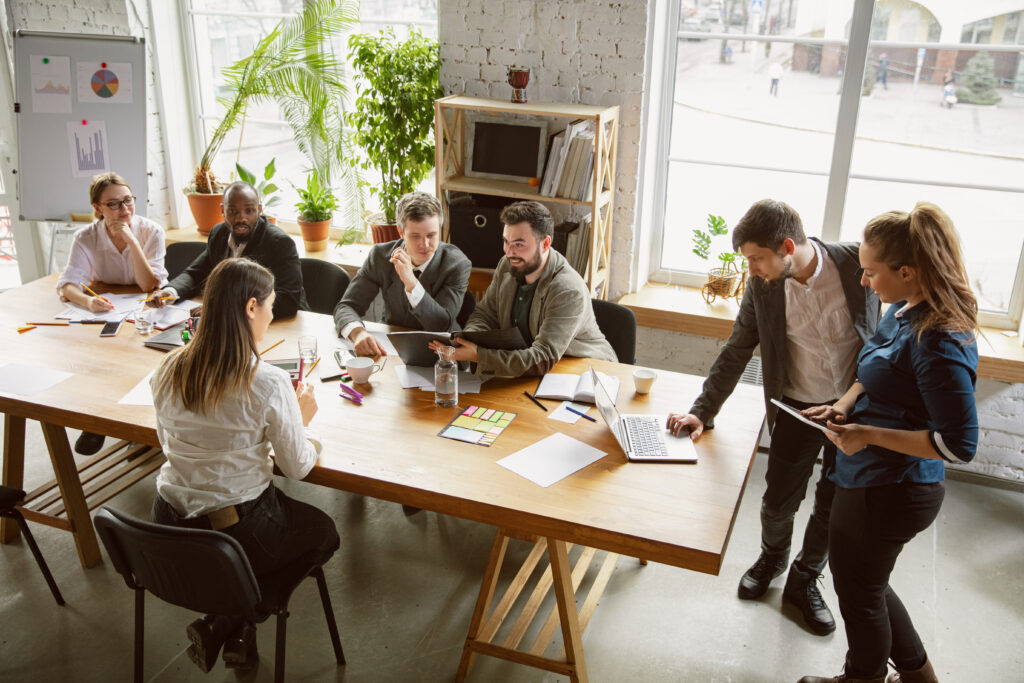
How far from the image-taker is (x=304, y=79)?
464cm

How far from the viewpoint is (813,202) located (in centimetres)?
409

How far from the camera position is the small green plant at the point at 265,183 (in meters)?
5.04

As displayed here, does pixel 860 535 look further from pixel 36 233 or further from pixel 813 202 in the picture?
pixel 36 233

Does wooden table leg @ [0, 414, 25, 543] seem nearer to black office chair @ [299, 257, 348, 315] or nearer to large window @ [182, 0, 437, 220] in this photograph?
black office chair @ [299, 257, 348, 315]

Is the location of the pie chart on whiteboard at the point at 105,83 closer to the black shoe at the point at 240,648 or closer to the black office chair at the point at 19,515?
the black office chair at the point at 19,515

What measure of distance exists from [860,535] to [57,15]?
16.4ft

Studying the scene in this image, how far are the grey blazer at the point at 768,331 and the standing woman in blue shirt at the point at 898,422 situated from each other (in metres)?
0.23

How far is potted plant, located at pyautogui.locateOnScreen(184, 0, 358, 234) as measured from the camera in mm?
4570

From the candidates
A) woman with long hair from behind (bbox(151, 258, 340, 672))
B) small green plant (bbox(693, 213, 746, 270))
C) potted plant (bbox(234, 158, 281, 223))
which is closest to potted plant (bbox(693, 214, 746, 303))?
small green plant (bbox(693, 213, 746, 270))

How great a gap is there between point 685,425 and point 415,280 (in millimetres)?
1229

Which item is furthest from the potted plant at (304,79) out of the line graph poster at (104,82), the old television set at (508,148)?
the old television set at (508,148)

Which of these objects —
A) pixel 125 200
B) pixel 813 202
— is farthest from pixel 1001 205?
pixel 125 200

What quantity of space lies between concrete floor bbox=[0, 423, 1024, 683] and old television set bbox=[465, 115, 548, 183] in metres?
1.74

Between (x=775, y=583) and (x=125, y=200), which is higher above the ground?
(x=125, y=200)
